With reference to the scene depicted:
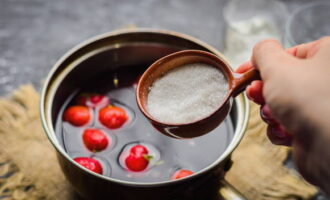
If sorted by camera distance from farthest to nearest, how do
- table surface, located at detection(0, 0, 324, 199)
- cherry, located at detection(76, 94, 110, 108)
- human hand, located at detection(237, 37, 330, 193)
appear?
table surface, located at detection(0, 0, 324, 199), cherry, located at detection(76, 94, 110, 108), human hand, located at detection(237, 37, 330, 193)

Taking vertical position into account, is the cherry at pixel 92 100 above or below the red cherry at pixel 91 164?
above

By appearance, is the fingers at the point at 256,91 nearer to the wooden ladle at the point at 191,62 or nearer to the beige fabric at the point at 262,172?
the wooden ladle at the point at 191,62

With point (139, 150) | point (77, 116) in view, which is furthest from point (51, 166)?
point (139, 150)

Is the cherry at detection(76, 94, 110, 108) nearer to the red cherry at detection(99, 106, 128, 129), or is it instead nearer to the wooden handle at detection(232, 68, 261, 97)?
the red cherry at detection(99, 106, 128, 129)

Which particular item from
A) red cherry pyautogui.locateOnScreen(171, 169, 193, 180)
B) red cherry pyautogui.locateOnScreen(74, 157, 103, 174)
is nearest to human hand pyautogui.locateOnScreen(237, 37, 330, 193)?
red cherry pyautogui.locateOnScreen(171, 169, 193, 180)

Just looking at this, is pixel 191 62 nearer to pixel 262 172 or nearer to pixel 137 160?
pixel 137 160

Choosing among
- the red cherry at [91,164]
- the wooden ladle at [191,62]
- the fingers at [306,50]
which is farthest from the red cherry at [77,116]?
the fingers at [306,50]
